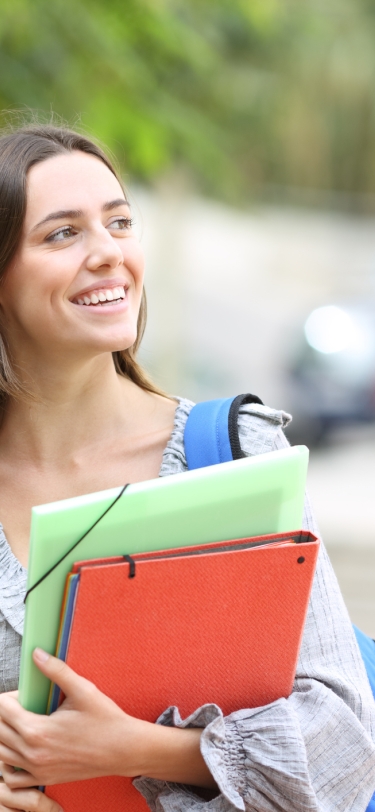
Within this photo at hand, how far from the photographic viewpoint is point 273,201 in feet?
79.1

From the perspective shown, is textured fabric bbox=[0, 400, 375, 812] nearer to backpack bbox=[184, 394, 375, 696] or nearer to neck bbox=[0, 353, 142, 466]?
backpack bbox=[184, 394, 375, 696]

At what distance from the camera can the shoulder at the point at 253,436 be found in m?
1.83

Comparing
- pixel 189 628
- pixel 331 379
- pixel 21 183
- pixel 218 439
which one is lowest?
pixel 189 628

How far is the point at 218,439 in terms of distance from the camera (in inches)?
73.1

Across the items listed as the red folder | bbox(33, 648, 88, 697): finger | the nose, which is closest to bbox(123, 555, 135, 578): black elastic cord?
the red folder

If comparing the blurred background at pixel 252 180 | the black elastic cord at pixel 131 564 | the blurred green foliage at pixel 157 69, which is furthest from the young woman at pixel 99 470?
the blurred green foliage at pixel 157 69

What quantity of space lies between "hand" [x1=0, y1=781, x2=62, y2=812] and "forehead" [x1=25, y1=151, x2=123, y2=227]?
1.01m

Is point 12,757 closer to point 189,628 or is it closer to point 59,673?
point 59,673

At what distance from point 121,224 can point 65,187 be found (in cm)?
14

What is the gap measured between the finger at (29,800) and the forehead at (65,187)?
1009 mm

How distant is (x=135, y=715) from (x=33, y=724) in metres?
0.16

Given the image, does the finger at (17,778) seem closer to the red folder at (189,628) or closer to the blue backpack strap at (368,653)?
the red folder at (189,628)

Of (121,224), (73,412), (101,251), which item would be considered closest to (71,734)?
(73,412)

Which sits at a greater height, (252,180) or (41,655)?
(252,180)
